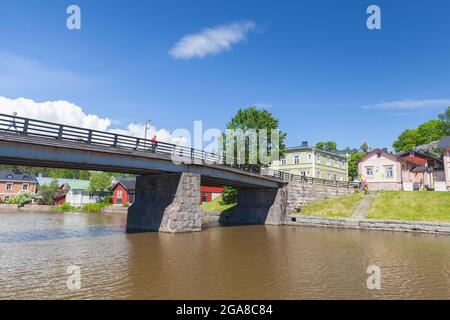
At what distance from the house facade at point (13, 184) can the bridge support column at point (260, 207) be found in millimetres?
59259

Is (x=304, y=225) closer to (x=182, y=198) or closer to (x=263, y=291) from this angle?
(x=182, y=198)

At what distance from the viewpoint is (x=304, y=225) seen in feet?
124

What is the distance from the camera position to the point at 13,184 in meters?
76.4

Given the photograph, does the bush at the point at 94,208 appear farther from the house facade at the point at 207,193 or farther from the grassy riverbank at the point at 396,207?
the grassy riverbank at the point at 396,207

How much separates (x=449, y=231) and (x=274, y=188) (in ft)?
63.2

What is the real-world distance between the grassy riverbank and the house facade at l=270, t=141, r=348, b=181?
803 inches

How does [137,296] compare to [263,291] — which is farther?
[263,291]

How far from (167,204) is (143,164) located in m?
4.75

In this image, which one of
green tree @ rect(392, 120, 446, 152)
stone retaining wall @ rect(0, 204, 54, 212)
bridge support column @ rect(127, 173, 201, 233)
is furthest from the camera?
green tree @ rect(392, 120, 446, 152)

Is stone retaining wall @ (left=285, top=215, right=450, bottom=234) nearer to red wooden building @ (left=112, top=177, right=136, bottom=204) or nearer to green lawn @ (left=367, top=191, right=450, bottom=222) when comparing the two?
green lawn @ (left=367, top=191, right=450, bottom=222)

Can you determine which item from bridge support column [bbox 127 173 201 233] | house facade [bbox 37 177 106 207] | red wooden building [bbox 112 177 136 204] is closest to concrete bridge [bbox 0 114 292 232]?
bridge support column [bbox 127 173 201 233]

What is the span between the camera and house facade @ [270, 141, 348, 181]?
210 feet
